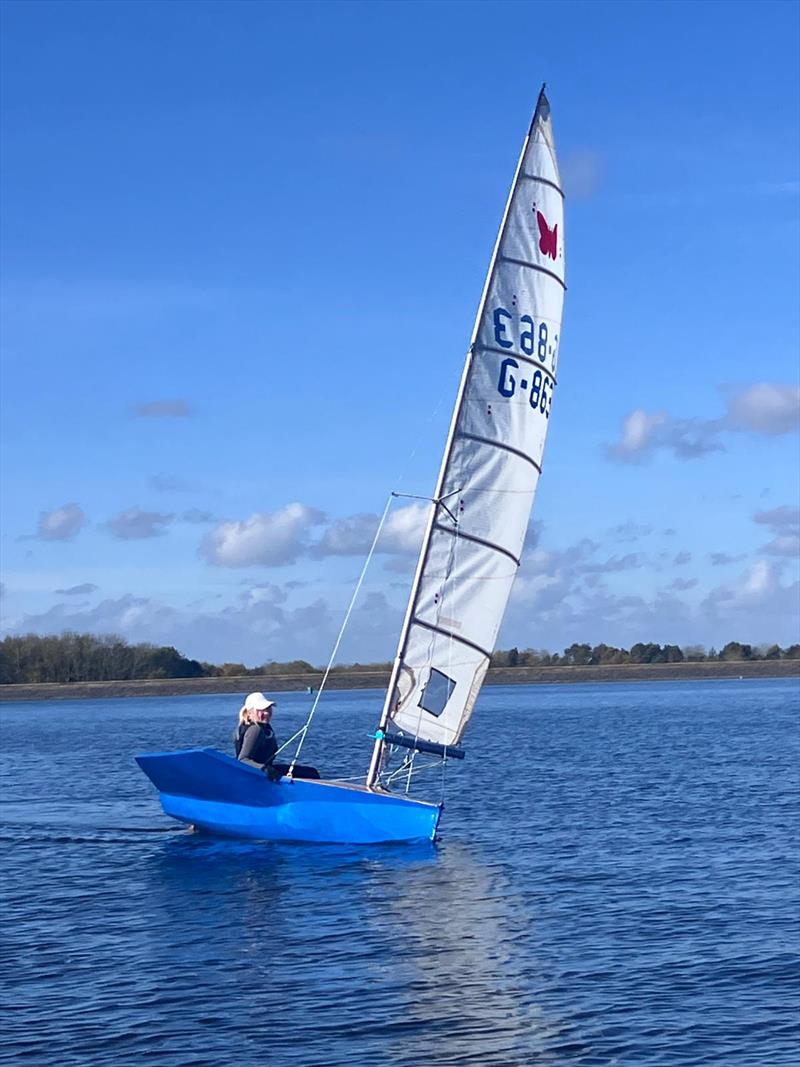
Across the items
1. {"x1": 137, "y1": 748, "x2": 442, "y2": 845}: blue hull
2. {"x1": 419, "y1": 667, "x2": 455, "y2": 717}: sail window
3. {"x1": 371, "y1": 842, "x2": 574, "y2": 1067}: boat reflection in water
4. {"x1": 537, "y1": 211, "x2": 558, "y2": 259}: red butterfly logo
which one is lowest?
{"x1": 371, "y1": 842, "x2": 574, "y2": 1067}: boat reflection in water

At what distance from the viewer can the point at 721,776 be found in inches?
1330

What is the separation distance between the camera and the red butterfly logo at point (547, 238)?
20.7 meters

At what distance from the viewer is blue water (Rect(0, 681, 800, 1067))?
11430 millimetres

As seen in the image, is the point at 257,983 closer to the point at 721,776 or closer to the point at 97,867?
the point at 97,867

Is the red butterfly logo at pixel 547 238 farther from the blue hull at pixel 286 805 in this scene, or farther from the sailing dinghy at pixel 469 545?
the blue hull at pixel 286 805

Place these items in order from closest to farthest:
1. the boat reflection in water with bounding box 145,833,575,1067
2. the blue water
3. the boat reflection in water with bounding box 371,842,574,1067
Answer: the boat reflection in water with bounding box 371,842,574,1067
the blue water
the boat reflection in water with bounding box 145,833,575,1067

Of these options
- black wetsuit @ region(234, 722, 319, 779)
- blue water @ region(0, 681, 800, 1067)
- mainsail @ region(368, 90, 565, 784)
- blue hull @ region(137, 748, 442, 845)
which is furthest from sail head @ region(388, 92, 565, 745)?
blue water @ region(0, 681, 800, 1067)

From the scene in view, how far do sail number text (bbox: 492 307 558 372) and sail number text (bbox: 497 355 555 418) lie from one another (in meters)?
0.24

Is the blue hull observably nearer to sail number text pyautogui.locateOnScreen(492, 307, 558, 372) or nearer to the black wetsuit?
the black wetsuit

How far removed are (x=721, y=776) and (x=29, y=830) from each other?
661 inches

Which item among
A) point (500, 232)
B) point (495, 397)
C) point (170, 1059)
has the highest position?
point (500, 232)

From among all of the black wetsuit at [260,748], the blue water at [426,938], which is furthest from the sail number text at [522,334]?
the blue water at [426,938]

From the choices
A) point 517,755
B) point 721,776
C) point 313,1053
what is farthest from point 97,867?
point 517,755

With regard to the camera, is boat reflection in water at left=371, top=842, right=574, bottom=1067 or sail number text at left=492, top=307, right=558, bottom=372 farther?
sail number text at left=492, top=307, right=558, bottom=372
